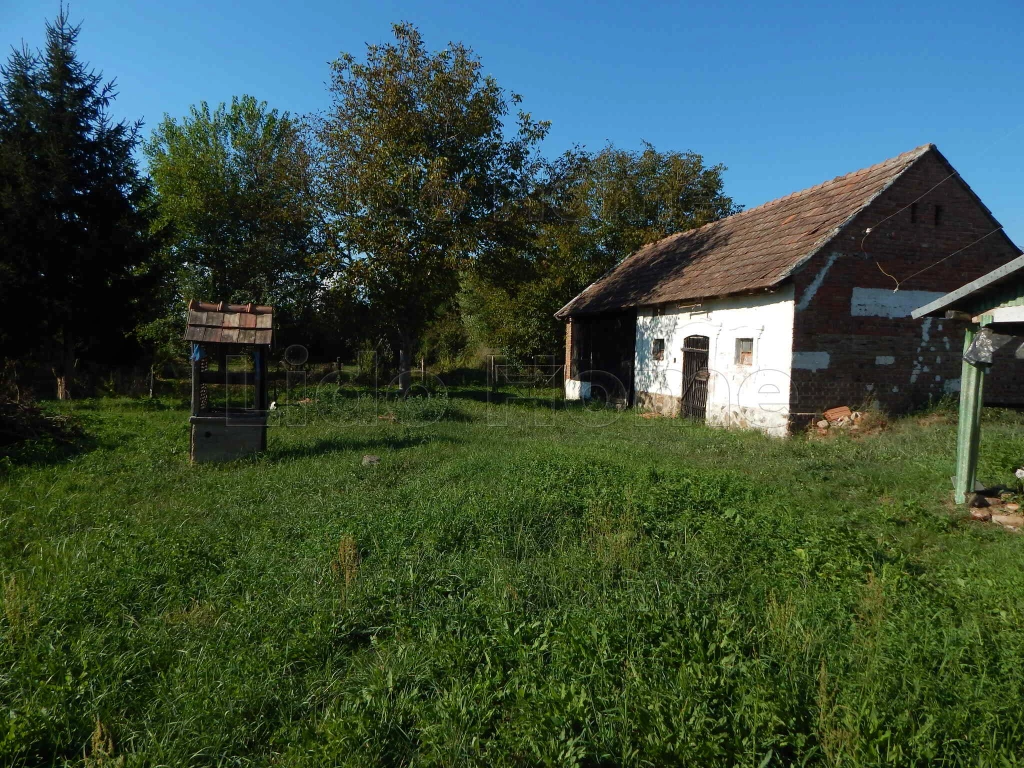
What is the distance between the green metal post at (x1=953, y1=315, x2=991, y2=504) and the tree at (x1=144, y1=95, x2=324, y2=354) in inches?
621

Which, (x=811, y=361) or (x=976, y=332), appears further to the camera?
(x=811, y=361)

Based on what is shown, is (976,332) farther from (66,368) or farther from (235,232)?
(235,232)

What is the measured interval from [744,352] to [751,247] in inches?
111

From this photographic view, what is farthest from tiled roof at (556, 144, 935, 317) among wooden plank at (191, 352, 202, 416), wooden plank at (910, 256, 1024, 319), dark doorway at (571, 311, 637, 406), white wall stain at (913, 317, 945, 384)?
wooden plank at (191, 352, 202, 416)

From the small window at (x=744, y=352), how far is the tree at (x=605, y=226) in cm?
1160

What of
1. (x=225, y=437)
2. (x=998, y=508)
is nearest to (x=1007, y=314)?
(x=998, y=508)

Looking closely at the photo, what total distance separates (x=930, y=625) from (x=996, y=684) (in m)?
0.56

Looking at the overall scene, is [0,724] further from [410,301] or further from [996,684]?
[410,301]

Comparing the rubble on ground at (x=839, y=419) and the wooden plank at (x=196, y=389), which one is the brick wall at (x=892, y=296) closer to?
the rubble on ground at (x=839, y=419)

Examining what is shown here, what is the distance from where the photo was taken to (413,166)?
15211 mm

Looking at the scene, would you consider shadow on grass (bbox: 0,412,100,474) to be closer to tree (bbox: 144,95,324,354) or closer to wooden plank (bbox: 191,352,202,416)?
wooden plank (bbox: 191,352,202,416)

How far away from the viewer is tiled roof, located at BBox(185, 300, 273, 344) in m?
8.69

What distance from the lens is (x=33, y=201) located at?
46.4ft

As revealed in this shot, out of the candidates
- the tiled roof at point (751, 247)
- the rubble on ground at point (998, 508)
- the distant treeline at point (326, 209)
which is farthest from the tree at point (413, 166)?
the rubble on ground at point (998, 508)
